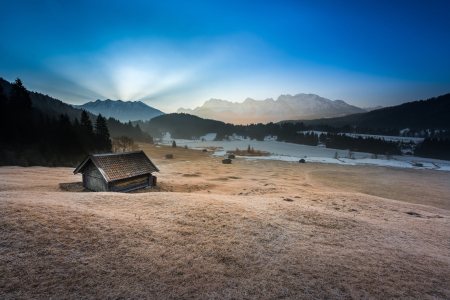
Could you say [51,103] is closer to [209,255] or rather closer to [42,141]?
[42,141]

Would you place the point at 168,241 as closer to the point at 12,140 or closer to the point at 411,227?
the point at 411,227

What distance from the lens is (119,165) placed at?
709 inches

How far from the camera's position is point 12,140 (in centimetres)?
4650

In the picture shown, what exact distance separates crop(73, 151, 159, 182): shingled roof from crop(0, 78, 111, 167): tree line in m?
29.5

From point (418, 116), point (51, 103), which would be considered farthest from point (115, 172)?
point (418, 116)

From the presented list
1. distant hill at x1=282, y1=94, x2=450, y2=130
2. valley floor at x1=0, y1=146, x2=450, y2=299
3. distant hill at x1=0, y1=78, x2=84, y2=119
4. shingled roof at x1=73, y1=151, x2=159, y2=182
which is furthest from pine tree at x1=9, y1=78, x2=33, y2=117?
distant hill at x1=282, y1=94, x2=450, y2=130

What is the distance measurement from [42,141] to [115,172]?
144 feet

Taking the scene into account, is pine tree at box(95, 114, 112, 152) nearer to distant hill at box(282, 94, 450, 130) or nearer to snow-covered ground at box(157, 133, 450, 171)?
snow-covered ground at box(157, 133, 450, 171)

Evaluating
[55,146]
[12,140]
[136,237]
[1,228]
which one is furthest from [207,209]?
[12,140]

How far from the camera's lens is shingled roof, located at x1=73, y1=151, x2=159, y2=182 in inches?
656

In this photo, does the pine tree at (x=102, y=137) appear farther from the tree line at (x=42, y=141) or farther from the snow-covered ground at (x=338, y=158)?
the snow-covered ground at (x=338, y=158)

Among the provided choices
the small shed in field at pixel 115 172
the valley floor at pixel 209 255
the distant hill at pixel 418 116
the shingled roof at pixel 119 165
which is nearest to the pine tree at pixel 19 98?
the small shed in field at pixel 115 172

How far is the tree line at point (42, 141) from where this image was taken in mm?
38394

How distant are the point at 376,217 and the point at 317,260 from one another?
9.58 metres
